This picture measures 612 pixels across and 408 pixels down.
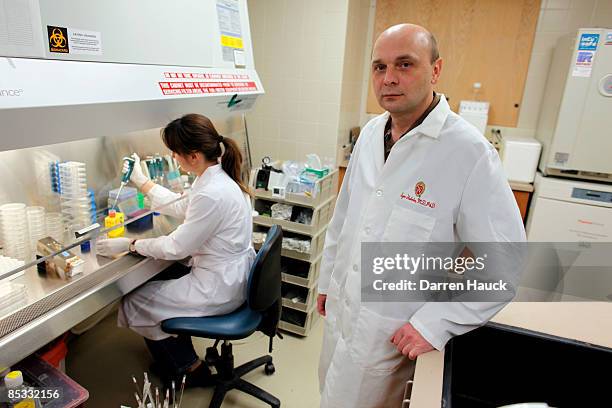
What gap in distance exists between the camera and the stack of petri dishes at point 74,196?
4.77 feet

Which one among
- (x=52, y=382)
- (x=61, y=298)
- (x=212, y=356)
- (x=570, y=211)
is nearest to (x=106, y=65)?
(x=61, y=298)

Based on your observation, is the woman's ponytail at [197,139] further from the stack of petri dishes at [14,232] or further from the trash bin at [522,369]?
the trash bin at [522,369]

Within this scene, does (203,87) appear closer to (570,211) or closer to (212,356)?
(212,356)

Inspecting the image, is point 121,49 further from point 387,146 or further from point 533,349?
point 533,349

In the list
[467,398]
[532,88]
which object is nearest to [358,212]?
[467,398]

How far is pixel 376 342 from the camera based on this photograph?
1107 millimetres

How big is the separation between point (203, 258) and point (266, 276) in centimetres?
33

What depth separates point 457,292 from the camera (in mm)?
1066

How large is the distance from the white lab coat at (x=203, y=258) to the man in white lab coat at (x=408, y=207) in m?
0.63

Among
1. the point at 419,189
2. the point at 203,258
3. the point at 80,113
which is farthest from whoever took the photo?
the point at 203,258

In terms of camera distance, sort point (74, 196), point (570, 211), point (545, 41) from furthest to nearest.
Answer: point (545, 41) < point (570, 211) < point (74, 196)

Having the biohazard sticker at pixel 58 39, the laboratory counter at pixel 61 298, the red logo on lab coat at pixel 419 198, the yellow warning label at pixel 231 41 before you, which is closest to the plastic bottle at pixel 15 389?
the laboratory counter at pixel 61 298

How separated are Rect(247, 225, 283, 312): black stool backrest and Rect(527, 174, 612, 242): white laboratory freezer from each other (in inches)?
75.8

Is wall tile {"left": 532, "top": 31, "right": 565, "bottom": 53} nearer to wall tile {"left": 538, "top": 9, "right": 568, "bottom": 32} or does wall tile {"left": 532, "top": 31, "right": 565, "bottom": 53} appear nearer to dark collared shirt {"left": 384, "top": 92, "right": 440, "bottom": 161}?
wall tile {"left": 538, "top": 9, "right": 568, "bottom": 32}
